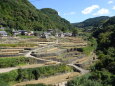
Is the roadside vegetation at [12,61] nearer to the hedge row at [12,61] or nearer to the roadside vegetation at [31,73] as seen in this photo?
the hedge row at [12,61]

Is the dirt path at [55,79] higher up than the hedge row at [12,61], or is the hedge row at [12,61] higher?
the hedge row at [12,61]

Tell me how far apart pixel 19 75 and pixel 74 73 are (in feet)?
28.8

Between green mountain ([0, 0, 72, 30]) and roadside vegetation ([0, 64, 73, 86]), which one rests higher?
green mountain ([0, 0, 72, 30])

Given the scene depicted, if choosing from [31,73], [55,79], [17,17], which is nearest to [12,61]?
[31,73]

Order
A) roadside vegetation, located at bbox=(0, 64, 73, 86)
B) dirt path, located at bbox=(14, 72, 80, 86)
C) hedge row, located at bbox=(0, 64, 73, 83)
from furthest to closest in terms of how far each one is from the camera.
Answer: dirt path, located at bbox=(14, 72, 80, 86) → hedge row, located at bbox=(0, 64, 73, 83) → roadside vegetation, located at bbox=(0, 64, 73, 86)

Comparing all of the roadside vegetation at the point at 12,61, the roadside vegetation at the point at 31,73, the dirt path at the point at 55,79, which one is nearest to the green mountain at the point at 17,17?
the roadside vegetation at the point at 12,61

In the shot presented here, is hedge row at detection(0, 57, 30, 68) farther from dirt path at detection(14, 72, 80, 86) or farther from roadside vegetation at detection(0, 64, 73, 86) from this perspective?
dirt path at detection(14, 72, 80, 86)

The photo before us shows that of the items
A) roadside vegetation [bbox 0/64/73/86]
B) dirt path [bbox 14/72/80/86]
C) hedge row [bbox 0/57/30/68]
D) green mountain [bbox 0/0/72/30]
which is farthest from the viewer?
green mountain [bbox 0/0/72/30]

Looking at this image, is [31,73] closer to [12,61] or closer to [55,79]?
[55,79]

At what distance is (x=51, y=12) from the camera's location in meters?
158

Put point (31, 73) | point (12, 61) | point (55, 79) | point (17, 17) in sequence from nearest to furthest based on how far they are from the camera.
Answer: point (31, 73)
point (55, 79)
point (12, 61)
point (17, 17)

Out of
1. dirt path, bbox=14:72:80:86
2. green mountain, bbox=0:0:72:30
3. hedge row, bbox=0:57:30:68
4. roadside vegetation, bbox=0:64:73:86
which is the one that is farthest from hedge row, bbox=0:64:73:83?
green mountain, bbox=0:0:72:30

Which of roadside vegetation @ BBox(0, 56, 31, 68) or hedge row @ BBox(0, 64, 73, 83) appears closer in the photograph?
hedge row @ BBox(0, 64, 73, 83)

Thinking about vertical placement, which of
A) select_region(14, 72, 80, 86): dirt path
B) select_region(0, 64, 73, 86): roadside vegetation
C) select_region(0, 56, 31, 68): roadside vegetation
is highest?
select_region(0, 56, 31, 68): roadside vegetation
